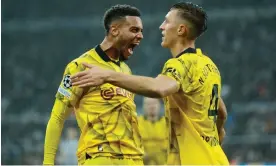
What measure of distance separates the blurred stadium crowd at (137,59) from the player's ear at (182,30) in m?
9.41

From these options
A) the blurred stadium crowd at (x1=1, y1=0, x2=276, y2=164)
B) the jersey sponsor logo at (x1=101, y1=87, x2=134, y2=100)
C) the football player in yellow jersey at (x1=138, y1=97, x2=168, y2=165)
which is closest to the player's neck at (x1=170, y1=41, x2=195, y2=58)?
the jersey sponsor logo at (x1=101, y1=87, x2=134, y2=100)

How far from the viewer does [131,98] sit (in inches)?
219

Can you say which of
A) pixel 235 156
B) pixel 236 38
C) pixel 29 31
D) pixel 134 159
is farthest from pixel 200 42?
pixel 134 159

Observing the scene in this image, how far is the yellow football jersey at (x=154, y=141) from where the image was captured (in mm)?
9727

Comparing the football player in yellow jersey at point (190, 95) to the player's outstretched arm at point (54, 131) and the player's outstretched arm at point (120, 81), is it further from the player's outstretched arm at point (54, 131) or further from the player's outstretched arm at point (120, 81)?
the player's outstretched arm at point (54, 131)

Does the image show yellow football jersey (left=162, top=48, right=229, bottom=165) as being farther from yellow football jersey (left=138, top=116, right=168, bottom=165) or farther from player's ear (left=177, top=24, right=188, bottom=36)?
yellow football jersey (left=138, top=116, right=168, bottom=165)

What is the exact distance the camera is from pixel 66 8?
1023 inches

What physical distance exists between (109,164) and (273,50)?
55.3ft

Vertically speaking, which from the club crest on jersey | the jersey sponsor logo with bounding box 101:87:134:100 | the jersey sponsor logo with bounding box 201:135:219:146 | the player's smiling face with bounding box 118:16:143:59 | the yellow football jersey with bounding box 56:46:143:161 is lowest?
the jersey sponsor logo with bounding box 201:135:219:146

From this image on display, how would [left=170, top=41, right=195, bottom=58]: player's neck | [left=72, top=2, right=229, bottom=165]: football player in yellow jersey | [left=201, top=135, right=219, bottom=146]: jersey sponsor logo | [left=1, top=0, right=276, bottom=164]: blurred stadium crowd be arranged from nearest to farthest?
1. [left=72, top=2, right=229, bottom=165]: football player in yellow jersey
2. [left=201, top=135, right=219, bottom=146]: jersey sponsor logo
3. [left=170, top=41, right=195, bottom=58]: player's neck
4. [left=1, top=0, right=276, bottom=164]: blurred stadium crowd

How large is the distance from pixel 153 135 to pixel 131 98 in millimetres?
4473

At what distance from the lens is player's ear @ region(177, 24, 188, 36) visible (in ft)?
16.7

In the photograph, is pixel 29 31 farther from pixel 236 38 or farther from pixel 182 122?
pixel 182 122

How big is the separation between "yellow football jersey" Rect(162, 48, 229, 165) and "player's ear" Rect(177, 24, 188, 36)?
0.45 feet
